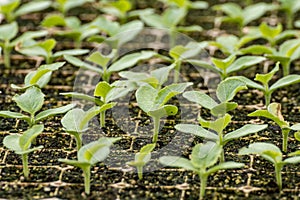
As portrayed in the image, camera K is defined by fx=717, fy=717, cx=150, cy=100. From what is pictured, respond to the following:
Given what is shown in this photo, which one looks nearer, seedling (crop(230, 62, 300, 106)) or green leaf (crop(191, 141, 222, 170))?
green leaf (crop(191, 141, 222, 170))

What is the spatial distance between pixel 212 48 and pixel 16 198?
698mm

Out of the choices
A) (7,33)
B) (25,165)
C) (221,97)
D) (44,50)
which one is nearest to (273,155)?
(221,97)

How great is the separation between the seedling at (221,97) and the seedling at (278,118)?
0.05m

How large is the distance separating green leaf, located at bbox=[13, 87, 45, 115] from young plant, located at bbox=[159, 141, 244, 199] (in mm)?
255

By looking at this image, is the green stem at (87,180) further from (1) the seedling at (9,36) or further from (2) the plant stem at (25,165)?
(1) the seedling at (9,36)

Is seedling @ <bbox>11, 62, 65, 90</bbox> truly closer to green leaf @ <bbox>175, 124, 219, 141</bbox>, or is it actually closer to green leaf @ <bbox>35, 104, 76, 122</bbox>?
green leaf @ <bbox>35, 104, 76, 122</bbox>

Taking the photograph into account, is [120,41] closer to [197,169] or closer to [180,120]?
[180,120]

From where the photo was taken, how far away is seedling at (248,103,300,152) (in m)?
1.16

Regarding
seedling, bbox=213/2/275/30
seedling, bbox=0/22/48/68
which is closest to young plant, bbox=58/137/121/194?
seedling, bbox=0/22/48/68

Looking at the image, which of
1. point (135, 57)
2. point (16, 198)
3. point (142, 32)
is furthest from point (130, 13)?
point (16, 198)

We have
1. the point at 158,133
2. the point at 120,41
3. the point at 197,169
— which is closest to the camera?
the point at 197,169

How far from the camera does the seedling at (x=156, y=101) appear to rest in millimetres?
1186

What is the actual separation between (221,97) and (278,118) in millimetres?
106

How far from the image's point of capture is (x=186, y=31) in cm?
166
